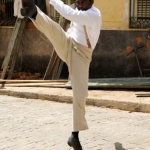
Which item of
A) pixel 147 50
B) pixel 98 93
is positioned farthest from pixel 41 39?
pixel 98 93

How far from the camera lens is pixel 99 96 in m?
7.51

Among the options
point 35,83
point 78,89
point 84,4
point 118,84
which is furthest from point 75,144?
point 35,83

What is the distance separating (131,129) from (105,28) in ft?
19.5

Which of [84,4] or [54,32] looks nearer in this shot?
[54,32]

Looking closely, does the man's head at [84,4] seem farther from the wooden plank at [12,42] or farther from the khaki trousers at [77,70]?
the wooden plank at [12,42]

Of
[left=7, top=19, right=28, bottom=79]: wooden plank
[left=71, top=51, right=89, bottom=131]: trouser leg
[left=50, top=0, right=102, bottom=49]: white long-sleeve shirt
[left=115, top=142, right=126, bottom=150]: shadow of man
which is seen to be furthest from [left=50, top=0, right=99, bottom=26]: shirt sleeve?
[left=7, top=19, right=28, bottom=79]: wooden plank

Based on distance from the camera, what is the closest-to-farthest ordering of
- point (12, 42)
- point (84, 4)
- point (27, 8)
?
point (27, 8) < point (84, 4) < point (12, 42)

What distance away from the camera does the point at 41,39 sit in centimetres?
1162

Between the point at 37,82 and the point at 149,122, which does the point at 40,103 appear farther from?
the point at 149,122

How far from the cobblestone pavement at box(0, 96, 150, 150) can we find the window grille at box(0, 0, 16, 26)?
5257mm

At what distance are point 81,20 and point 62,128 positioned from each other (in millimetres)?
2051

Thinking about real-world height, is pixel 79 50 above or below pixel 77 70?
above

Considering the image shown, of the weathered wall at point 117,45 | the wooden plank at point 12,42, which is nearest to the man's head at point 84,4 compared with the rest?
the weathered wall at point 117,45

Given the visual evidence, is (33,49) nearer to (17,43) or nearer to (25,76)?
(17,43)
